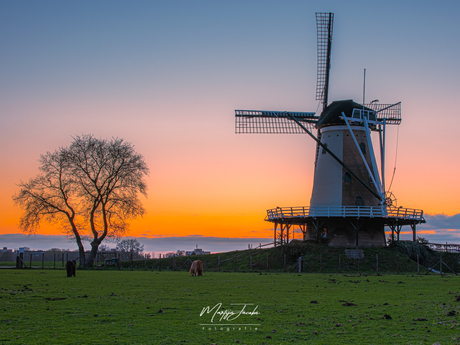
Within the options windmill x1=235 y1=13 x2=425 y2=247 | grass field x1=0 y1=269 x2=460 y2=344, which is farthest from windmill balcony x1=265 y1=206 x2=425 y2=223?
grass field x1=0 y1=269 x2=460 y2=344

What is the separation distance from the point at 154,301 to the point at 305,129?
35.7 m

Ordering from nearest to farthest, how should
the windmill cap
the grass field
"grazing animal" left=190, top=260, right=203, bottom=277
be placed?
1. the grass field
2. "grazing animal" left=190, top=260, right=203, bottom=277
3. the windmill cap

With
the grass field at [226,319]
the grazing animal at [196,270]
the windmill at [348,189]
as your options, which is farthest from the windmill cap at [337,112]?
the grass field at [226,319]

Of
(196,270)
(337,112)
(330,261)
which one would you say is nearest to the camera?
→ (196,270)

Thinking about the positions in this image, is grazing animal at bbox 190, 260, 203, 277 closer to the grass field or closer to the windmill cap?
the grass field

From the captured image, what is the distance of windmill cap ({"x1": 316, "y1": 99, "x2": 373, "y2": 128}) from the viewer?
48.2m

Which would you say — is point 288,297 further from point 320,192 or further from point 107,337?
point 320,192

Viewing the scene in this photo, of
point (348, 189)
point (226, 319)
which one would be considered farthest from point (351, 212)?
point (226, 319)

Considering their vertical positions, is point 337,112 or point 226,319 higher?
point 337,112

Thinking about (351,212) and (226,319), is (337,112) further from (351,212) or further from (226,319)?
(226,319)

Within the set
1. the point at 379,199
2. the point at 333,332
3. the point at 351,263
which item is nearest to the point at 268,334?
the point at 333,332

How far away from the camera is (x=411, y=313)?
13.5 metres

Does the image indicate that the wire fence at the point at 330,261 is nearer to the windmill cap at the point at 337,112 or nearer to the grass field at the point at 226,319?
the windmill cap at the point at 337,112

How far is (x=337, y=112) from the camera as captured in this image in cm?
4853
